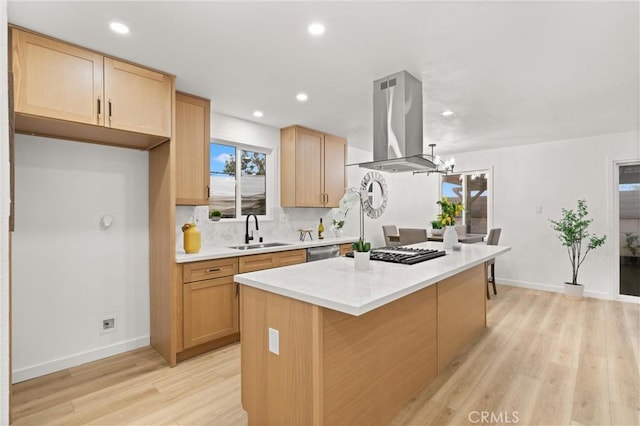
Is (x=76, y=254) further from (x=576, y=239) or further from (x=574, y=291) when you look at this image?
(x=574, y=291)

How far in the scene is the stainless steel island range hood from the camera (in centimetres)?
263

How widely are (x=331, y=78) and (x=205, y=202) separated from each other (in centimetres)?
168

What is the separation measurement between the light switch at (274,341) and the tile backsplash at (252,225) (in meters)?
2.00

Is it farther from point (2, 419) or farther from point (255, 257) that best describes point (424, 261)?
point (2, 419)

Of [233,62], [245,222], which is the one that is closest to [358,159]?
[245,222]

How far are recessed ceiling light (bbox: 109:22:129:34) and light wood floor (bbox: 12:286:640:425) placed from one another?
95.2 inches

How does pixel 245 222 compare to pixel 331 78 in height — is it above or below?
below

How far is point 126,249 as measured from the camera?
295cm

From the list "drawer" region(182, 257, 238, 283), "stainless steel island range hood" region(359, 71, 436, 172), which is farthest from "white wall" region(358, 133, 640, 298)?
"drawer" region(182, 257, 238, 283)

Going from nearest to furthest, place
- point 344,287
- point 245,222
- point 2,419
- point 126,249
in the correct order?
point 2,419, point 344,287, point 126,249, point 245,222

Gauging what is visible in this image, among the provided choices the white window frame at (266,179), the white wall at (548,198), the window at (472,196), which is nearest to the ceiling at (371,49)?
the white window frame at (266,179)

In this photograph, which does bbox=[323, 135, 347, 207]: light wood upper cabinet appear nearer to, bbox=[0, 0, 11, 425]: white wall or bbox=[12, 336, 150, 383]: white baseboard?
bbox=[12, 336, 150, 383]: white baseboard

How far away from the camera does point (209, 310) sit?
289 cm

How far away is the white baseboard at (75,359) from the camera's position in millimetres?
2395
